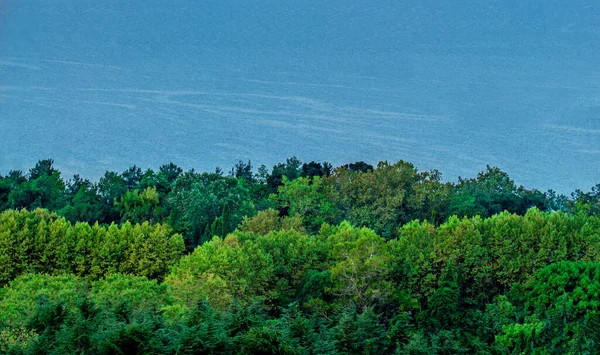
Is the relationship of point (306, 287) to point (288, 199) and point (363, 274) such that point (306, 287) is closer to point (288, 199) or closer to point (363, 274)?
point (363, 274)

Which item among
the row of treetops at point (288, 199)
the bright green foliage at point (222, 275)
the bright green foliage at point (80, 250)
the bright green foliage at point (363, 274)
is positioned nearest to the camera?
the bright green foliage at point (222, 275)

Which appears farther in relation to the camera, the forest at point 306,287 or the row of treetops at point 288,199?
the row of treetops at point 288,199

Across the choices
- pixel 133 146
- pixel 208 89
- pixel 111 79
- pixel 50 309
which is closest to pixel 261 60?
pixel 208 89

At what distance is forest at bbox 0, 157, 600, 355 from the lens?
2362cm

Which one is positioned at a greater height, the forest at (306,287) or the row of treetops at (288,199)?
the row of treetops at (288,199)

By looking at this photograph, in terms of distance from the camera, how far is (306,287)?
32.6 metres

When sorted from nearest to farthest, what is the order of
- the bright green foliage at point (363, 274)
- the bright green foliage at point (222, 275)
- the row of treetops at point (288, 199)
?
the bright green foliage at point (222, 275)
the bright green foliage at point (363, 274)
the row of treetops at point (288, 199)

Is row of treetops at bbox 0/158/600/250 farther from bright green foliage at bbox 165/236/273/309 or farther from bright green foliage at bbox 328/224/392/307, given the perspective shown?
bright green foliage at bbox 328/224/392/307

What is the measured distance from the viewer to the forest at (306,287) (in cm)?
2362

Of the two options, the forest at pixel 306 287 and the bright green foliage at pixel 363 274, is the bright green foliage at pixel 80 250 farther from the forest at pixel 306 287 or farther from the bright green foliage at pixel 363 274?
the bright green foliage at pixel 363 274

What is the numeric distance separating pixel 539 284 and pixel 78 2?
10449 cm

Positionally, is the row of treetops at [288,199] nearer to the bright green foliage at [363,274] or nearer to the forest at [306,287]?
the forest at [306,287]

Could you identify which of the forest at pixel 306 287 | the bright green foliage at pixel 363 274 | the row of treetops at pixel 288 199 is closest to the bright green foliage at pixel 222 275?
the forest at pixel 306 287

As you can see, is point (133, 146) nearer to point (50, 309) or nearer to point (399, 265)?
point (399, 265)
